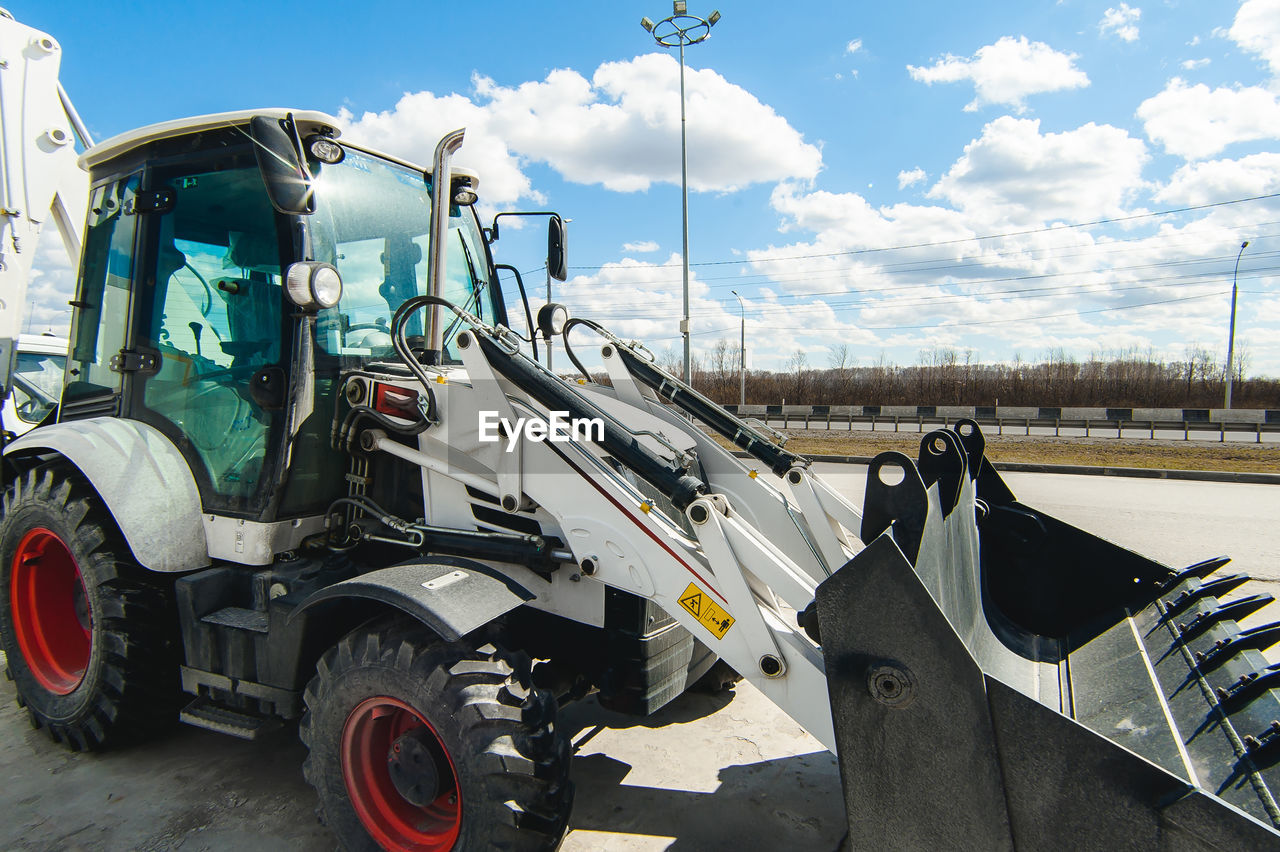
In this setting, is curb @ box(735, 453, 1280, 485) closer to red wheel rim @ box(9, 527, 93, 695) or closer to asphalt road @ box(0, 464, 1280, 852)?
asphalt road @ box(0, 464, 1280, 852)

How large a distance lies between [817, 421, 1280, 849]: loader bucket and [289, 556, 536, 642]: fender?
122 centimetres

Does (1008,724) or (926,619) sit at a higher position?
(926,619)

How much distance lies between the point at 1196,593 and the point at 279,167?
13.3ft

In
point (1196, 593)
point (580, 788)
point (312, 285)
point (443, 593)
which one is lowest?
point (580, 788)

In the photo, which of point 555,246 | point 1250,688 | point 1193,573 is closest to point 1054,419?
point 1193,573

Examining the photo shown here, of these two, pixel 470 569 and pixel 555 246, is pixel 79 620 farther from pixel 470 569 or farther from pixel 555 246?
pixel 555 246

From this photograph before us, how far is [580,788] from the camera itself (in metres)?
3.32

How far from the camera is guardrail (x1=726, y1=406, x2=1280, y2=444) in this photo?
2305 cm

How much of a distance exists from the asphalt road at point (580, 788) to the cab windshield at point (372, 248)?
6.90ft

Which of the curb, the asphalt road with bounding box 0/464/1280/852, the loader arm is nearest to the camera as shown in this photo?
the loader arm

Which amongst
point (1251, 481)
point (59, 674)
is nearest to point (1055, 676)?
point (59, 674)

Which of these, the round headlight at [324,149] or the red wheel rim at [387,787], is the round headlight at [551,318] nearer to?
the round headlight at [324,149]

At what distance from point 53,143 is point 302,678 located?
519 centimetres

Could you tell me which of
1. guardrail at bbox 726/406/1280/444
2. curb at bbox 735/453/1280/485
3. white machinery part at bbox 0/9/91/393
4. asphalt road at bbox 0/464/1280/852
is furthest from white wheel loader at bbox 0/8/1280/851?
guardrail at bbox 726/406/1280/444
